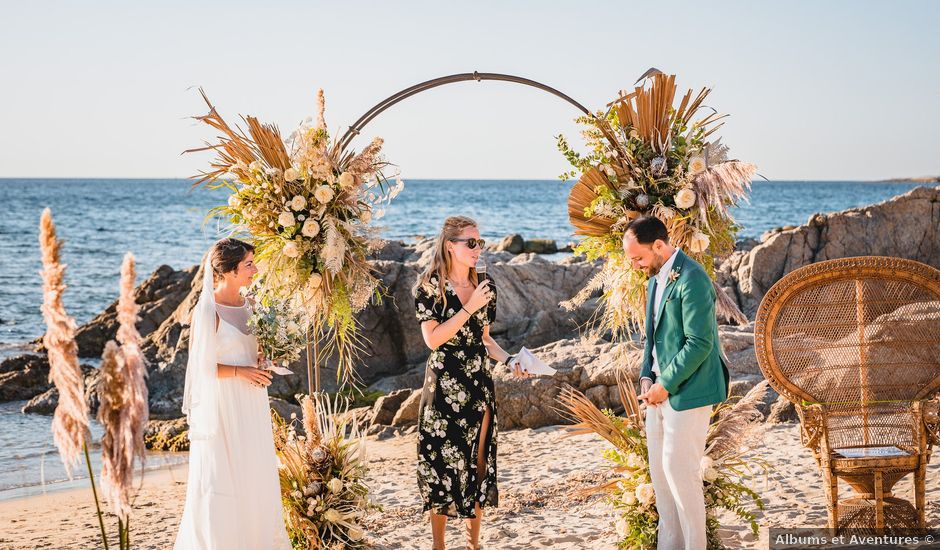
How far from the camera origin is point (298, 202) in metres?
5.59

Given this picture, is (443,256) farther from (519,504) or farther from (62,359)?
(62,359)

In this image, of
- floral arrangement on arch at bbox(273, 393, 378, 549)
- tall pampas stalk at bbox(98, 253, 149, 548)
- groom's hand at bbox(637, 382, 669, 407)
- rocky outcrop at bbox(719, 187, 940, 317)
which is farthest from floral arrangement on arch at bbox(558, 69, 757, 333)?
rocky outcrop at bbox(719, 187, 940, 317)

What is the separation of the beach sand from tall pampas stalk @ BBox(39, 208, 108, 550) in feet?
11.1

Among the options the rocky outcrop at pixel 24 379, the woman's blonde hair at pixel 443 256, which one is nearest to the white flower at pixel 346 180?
the woman's blonde hair at pixel 443 256

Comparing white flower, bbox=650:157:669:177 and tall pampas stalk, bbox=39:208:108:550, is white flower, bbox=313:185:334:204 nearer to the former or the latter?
white flower, bbox=650:157:669:177

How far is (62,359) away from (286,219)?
129 inches

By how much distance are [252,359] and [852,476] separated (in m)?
3.81

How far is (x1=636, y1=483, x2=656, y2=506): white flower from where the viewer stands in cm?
530

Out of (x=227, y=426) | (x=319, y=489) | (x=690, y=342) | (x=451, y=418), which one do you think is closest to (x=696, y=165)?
(x=690, y=342)

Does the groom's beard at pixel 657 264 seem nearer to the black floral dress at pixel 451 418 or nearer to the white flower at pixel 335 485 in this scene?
the black floral dress at pixel 451 418

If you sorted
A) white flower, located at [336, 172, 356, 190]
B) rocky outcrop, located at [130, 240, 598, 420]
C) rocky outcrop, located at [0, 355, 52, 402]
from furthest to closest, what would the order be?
rocky outcrop, located at [0, 355, 52, 402]
rocky outcrop, located at [130, 240, 598, 420]
white flower, located at [336, 172, 356, 190]

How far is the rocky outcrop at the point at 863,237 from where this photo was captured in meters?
14.2

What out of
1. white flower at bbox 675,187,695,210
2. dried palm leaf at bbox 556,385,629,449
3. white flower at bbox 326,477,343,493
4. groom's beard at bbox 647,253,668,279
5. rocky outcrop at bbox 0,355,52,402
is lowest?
rocky outcrop at bbox 0,355,52,402

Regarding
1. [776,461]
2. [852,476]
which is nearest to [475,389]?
[852,476]
